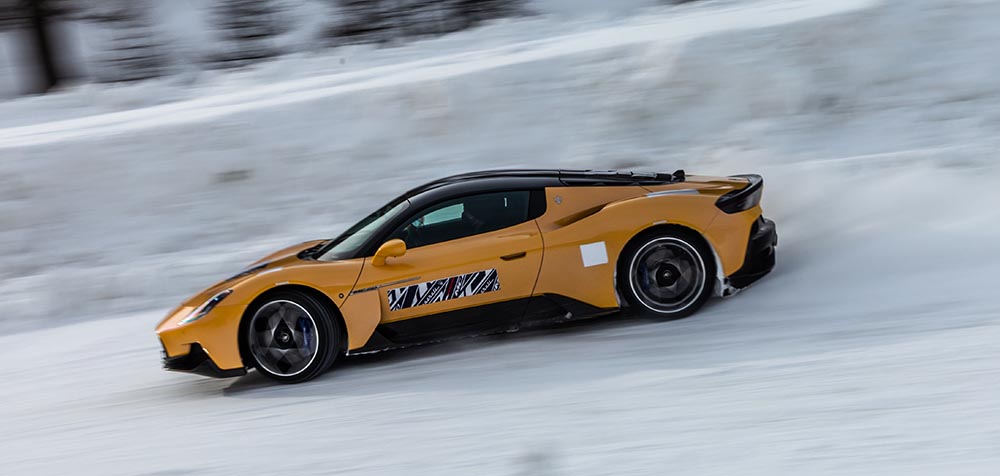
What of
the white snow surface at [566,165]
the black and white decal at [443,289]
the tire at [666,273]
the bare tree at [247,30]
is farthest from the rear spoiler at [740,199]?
the bare tree at [247,30]

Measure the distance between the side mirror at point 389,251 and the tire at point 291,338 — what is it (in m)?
0.44

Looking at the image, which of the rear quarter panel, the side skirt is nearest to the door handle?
the rear quarter panel

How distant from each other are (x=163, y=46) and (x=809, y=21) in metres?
9.63

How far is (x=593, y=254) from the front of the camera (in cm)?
598

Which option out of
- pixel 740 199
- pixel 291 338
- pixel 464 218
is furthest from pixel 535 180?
pixel 291 338

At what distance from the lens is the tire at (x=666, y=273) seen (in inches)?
238

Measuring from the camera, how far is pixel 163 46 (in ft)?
48.2

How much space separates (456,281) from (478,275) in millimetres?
140

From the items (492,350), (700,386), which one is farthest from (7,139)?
(700,386)

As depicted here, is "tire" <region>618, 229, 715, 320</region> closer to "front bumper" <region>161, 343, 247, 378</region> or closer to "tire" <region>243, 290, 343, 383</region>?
"tire" <region>243, 290, 343, 383</region>

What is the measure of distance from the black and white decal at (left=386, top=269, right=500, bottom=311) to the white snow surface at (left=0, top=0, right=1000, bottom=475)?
1.36 ft

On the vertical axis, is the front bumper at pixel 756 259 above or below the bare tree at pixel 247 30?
below

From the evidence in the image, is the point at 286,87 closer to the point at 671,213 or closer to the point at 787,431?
the point at 671,213

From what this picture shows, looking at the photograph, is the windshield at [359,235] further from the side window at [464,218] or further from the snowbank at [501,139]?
the snowbank at [501,139]
